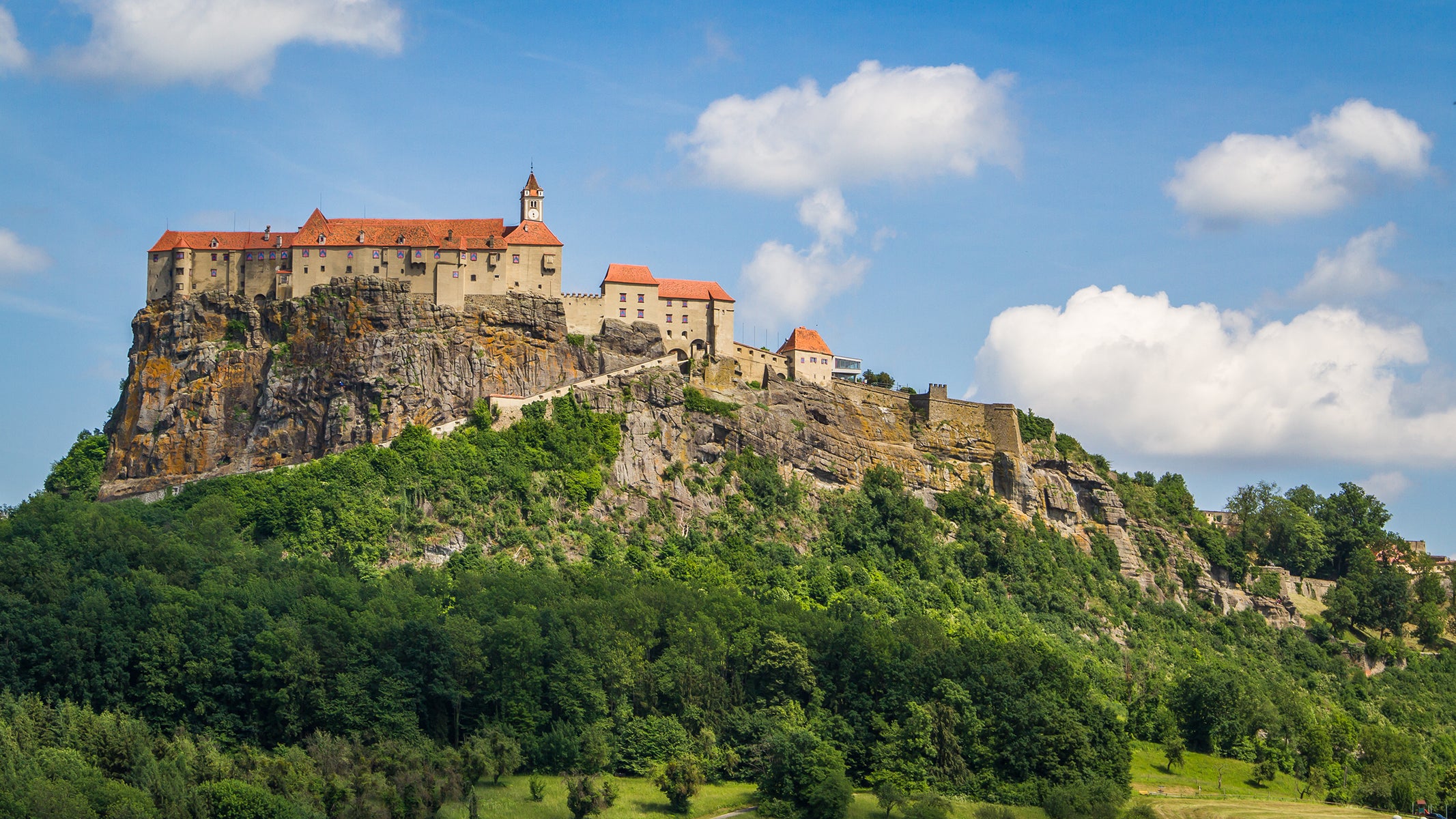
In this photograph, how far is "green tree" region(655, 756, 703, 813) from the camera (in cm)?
7150

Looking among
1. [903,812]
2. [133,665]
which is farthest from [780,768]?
[133,665]

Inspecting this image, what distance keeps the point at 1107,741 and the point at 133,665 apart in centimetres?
4758

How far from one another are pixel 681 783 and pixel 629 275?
46.0 m

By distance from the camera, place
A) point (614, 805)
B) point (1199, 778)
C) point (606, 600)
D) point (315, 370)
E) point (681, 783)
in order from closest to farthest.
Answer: point (614, 805) → point (681, 783) → point (606, 600) → point (1199, 778) → point (315, 370)

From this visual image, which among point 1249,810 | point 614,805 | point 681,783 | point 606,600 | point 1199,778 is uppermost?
point 606,600

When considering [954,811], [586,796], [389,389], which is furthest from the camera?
[389,389]

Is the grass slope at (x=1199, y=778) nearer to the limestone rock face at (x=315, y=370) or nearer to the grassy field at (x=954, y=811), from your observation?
the grassy field at (x=954, y=811)

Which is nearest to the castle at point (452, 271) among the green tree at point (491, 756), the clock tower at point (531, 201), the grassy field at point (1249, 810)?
the clock tower at point (531, 201)

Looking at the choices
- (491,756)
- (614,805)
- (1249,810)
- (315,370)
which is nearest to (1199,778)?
(1249,810)

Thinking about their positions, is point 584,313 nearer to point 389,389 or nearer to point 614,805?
point 389,389

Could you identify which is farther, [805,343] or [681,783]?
[805,343]

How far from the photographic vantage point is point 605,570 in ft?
298

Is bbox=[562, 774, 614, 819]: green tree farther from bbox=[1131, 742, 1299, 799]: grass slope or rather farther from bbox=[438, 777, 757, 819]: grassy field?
bbox=[1131, 742, 1299, 799]: grass slope

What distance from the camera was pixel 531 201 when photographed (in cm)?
11038
